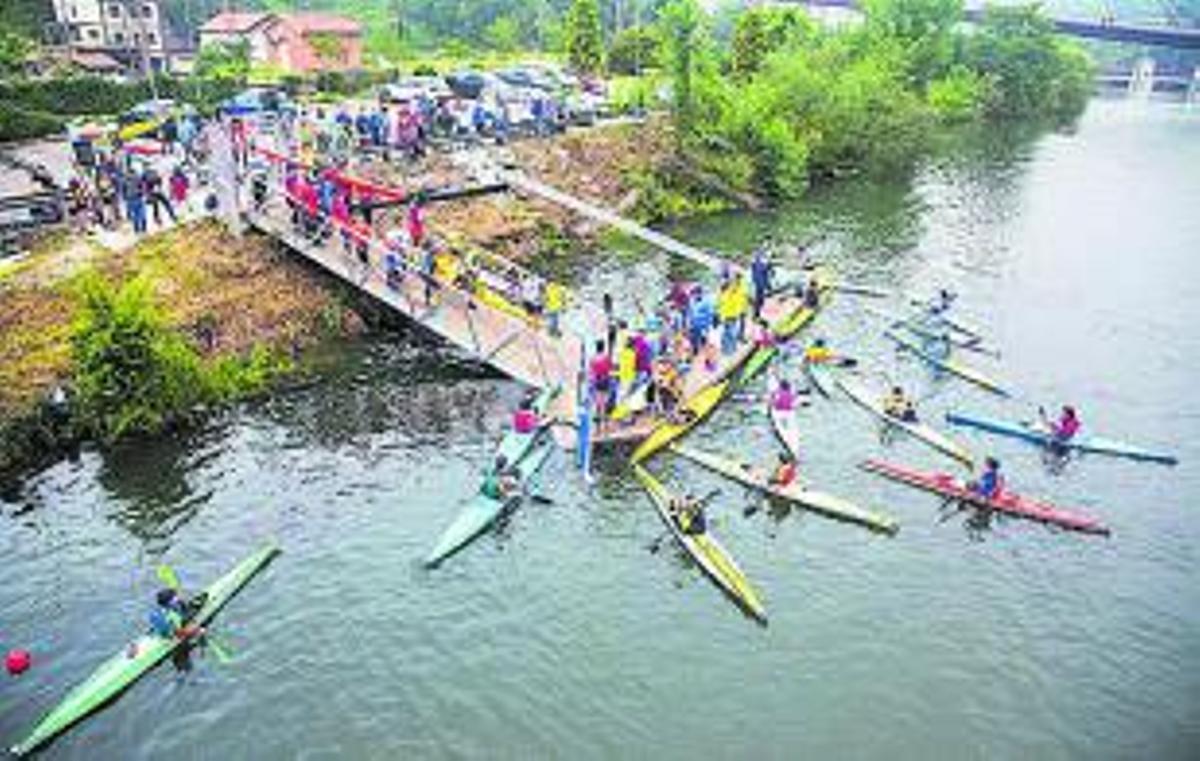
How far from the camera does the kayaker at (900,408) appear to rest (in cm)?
2742

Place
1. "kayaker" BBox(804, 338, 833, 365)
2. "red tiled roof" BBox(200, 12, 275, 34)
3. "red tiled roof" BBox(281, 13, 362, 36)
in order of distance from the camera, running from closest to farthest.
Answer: "kayaker" BBox(804, 338, 833, 365) < "red tiled roof" BBox(281, 13, 362, 36) < "red tiled roof" BBox(200, 12, 275, 34)

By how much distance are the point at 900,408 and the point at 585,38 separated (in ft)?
160

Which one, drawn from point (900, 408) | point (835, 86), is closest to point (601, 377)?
point (900, 408)

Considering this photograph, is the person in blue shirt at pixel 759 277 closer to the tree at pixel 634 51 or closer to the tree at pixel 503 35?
the tree at pixel 634 51

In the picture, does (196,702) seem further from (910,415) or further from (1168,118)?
(1168,118)

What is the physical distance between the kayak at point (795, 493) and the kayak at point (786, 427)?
1522 mm

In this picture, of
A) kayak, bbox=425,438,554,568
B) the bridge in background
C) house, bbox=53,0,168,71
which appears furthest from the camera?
the bridge in background

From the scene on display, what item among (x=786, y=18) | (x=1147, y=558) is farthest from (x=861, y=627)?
(x=786, y=18)

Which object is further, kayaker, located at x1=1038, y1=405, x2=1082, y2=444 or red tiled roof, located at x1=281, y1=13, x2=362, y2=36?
red tiled roof, located at x1=281, y1=13, x2=362, y2=36

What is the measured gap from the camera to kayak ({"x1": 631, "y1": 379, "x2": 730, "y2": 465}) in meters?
25.2

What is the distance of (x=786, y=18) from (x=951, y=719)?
227 ft

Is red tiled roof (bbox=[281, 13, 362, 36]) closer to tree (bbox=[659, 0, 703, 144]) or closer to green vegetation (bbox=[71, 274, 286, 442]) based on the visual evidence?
tree (bbox=[659, 0, 703, 144])

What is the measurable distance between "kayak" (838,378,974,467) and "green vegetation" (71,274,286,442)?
59.8 feet

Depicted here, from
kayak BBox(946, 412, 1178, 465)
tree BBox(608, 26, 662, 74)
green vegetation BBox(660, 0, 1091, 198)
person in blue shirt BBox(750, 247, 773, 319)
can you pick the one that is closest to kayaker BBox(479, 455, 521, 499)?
person in blue shirt BBox(750, 247, 773, 319)
